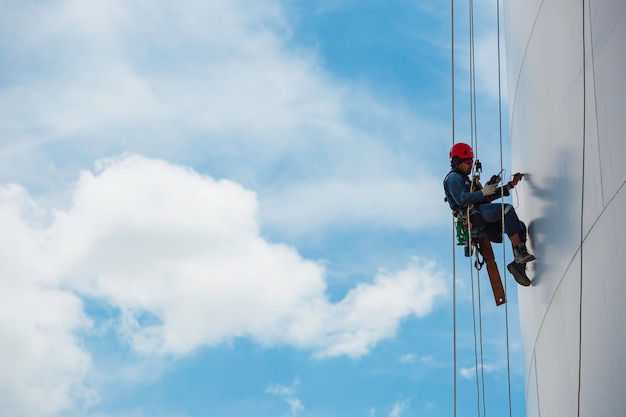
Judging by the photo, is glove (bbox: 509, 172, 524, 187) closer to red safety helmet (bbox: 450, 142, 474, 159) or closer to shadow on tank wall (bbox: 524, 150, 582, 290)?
shadow on tank wall (bbox: 524, 150, 582, 290)

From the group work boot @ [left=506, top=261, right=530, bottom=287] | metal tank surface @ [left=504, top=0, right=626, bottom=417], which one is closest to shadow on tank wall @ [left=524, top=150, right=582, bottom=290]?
metal tank surface @ [left=504, top=0, right=626, bottom=417]

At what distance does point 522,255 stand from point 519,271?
0.27 meters

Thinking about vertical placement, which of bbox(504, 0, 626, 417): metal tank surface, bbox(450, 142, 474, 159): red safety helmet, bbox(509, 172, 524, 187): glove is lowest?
bbox(504, 0, 626, 417): metal tank surface

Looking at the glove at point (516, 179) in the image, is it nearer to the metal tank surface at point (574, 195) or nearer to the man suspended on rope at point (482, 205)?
the man suspended on rope at point (482, 205)

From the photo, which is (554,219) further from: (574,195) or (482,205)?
(482,205)

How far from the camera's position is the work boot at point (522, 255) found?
12.1 m

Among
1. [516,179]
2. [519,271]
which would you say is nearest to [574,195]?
[516,179]

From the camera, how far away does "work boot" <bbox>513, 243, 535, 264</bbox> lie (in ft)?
39.7

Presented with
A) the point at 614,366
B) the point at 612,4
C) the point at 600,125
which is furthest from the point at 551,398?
the point at 612,4

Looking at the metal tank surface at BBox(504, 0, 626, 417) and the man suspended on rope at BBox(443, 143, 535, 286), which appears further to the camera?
the man suspended on rope at BBox(443, 143, 535, 286)

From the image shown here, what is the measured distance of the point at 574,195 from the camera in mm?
10023

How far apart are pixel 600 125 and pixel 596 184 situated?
1.81ft

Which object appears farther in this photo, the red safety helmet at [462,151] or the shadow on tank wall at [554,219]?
the red safety helmet at [462,151]

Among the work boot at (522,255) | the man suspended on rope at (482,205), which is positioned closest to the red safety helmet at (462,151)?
the man suspended on rope at (482,205)
